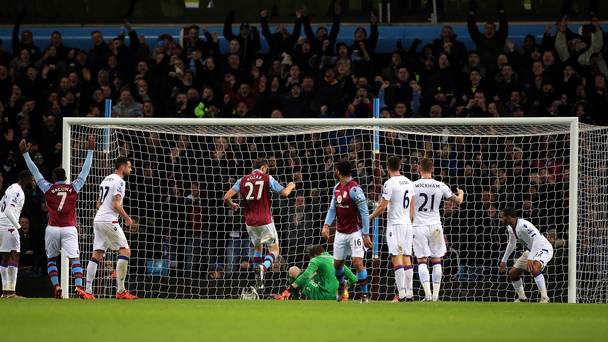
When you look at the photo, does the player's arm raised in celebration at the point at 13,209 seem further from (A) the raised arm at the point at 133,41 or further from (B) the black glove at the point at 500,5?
(B) the black glove at the point at 500,5

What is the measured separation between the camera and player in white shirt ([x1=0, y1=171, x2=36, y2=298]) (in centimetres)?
1770

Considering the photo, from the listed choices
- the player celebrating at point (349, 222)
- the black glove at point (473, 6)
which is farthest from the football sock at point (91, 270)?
the black glove at point (473, 6)

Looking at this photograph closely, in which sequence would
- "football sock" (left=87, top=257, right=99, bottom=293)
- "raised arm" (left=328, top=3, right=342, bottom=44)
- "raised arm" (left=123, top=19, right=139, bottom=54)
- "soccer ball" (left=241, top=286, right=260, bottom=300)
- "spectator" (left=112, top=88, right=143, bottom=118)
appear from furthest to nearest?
"raised arm" (left=123, top=19, right=139, bottom=54) < "raised arm" (left=328, top=3, right=342, bottom=44) < "spectator" (left=112, top=88, right=143, bottom=118) < "soccer ball" (left=241, top=286, right=260, bottom=300) < "football sock" (left=87, top=257, right=99, bottom=293)

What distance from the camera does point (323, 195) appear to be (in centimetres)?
1950

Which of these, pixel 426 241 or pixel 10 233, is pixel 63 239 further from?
pixel 426 241

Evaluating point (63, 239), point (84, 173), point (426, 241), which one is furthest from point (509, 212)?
point (63, 239)

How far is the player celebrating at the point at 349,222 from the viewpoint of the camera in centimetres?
1638

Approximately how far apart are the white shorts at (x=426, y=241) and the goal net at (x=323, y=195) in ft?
3.44

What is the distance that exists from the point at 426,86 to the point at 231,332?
38.6 ft

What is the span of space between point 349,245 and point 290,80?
6043mm

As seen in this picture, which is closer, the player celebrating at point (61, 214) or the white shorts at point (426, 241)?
the player celebrating at point (61, 214)

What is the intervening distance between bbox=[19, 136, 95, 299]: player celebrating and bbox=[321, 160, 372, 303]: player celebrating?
3.68 metres

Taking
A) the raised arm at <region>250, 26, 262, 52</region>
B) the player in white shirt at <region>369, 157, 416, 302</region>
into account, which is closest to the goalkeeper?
the player in white shirt at <region>369, 157, 416, 302</region>

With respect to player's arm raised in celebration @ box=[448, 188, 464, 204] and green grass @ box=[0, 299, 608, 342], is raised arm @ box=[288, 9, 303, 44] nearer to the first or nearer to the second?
player's arm raised in celebration @ box=[448, 188, 464, 204]
